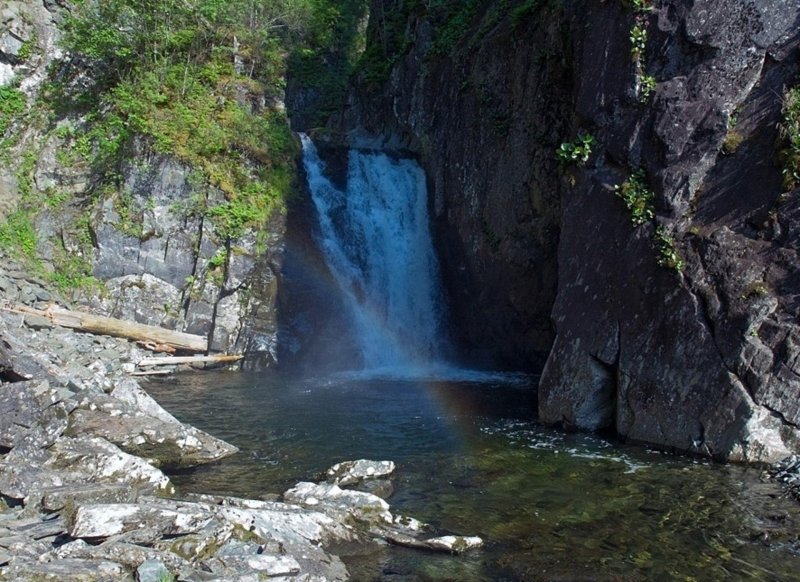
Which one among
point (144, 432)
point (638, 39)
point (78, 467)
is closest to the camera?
point (78, 467)

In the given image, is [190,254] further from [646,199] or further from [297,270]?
[646,199]

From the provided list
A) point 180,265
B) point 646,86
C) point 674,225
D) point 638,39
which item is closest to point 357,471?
point 674,225

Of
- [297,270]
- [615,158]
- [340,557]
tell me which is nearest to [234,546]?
[340,557]

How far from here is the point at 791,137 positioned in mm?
9242

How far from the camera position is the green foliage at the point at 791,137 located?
358 inches

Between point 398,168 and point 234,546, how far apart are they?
16.5 metres

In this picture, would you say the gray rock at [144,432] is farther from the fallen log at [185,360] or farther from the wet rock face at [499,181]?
the wet rock face at [499,181]

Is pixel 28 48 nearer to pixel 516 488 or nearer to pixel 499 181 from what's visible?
pixel 499 181

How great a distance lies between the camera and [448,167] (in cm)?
1864

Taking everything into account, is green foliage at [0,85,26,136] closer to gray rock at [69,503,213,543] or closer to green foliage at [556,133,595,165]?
green foliage at [556,133,595,165]

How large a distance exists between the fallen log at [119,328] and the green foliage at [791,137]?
1368 centimetres

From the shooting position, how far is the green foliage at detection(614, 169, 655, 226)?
34.2 ft

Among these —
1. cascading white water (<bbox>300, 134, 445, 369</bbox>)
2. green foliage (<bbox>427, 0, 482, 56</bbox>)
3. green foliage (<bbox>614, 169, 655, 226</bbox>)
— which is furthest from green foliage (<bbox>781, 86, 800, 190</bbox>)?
green foliage (<bbox>427, 0, 482, 56</bbox>)

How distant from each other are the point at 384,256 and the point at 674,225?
404 inches
